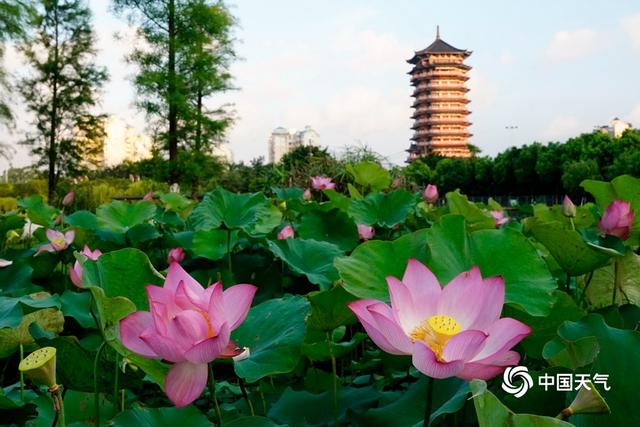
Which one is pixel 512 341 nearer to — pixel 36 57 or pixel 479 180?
pixel 36 57

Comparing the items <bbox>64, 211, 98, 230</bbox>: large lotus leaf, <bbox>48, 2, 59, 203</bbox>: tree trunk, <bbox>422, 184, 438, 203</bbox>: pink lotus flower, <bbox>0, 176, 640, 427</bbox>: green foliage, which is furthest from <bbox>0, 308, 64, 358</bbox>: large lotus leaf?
<bbox>48, 2, 59, 203</bbox>: tree trunk

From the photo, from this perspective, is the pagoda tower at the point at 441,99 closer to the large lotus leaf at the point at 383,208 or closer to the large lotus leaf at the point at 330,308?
the large lotus leaf at the point at 383,208

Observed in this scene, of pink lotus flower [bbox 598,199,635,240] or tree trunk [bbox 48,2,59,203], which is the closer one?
pink lotus flower [bbox 598,199,635,240]

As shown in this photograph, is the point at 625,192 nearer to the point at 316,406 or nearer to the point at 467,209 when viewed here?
the point at 467,209

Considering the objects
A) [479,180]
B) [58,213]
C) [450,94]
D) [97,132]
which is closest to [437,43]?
[450,94]

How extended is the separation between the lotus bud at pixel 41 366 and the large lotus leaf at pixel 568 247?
430 millimetres

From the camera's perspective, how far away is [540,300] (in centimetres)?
46

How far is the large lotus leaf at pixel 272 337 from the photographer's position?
395mm

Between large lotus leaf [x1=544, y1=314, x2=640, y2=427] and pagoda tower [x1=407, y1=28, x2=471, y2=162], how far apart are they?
118 feet

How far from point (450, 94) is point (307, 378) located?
3721 centimetres

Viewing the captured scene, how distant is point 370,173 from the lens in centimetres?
164

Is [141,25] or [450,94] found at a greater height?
[450,94]

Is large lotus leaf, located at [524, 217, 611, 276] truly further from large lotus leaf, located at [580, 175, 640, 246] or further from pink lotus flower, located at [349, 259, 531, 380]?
pink lotus flower, located at [349, 259, 531, 380]

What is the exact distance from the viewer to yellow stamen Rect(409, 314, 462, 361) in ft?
1.13
